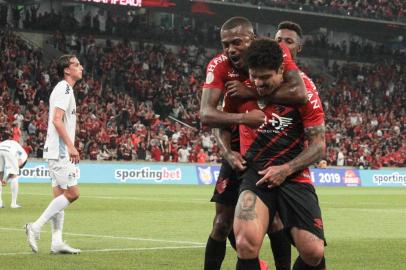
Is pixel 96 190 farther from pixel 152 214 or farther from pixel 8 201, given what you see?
pixel 152 214

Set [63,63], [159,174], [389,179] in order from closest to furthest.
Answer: [63,63], [159,174], [389,179]

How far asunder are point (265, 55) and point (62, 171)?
502cm

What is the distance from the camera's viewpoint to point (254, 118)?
7016 mm

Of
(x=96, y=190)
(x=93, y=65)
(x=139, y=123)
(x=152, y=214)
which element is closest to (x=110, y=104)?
(x=139, y=123)

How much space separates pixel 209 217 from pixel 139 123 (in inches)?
831

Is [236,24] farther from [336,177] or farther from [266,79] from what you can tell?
[336,177]

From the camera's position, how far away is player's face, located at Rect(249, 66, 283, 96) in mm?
6742

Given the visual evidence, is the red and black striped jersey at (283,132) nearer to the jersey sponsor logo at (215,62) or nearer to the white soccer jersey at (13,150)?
the jersey sponsor logo at (215,62)

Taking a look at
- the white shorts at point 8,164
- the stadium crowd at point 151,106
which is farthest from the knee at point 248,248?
the stadium crowd at point 151,106

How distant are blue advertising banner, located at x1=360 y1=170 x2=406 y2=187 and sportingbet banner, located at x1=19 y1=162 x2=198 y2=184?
9106 mm

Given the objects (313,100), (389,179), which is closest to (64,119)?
(313,100)

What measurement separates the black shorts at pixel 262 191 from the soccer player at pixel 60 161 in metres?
4.20

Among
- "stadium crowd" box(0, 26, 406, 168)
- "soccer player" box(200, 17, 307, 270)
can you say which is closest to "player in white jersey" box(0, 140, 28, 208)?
"stadium crowd" box(0, 26, 406, 168)

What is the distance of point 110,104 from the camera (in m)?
39.4
